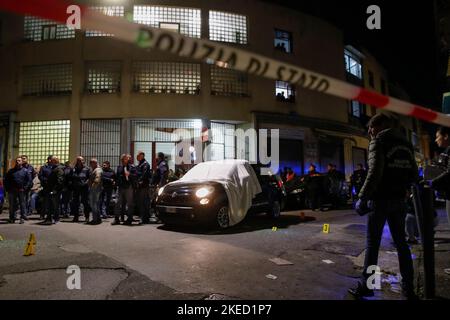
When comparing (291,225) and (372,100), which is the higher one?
(372,100)

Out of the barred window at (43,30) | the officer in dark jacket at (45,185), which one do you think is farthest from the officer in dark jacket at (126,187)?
the barred window at (43,30)

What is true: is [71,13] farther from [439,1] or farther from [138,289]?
[439,1]

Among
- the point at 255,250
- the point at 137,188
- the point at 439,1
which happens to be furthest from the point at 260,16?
the point at 255,250

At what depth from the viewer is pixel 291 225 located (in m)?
9.05

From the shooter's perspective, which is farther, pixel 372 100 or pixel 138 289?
pixel 138 289

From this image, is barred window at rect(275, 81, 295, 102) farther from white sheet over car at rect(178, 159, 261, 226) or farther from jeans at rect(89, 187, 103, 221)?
jeans at rect(89, 187, 103, 221)

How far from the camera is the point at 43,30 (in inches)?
672

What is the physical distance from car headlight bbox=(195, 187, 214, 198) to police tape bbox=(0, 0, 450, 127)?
16.6 feet

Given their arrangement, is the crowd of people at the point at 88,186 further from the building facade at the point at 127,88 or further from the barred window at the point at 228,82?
the barred window at the point at 228,82

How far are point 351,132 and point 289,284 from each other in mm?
20146

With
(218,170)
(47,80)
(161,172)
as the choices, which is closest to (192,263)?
(218,170)

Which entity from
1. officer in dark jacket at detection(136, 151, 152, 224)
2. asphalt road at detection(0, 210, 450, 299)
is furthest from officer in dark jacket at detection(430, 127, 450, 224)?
officer in dark jacket at detection(136, 151, 152, 224)

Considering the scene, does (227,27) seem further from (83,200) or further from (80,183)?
(83,200)

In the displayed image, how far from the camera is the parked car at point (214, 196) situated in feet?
25.5
